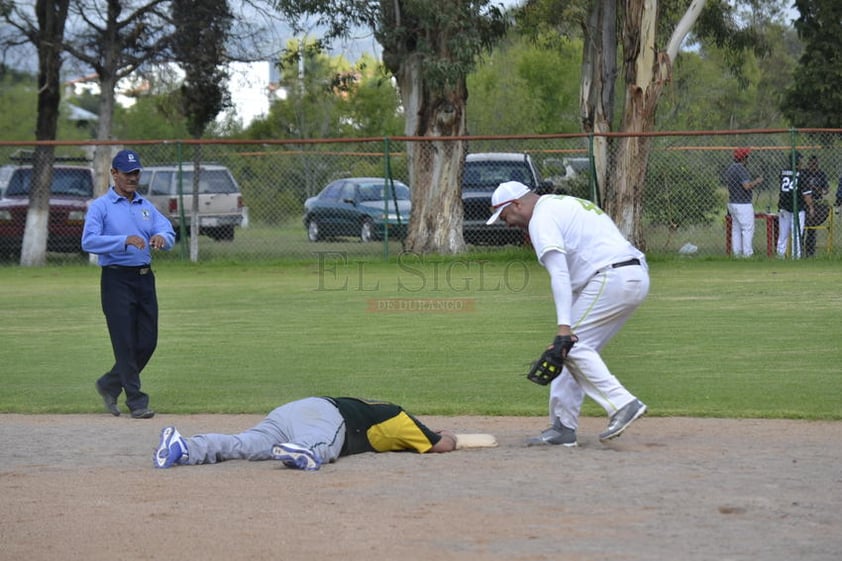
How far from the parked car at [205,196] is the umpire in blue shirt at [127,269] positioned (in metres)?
16.1

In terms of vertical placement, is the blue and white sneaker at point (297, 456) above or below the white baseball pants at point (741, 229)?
below

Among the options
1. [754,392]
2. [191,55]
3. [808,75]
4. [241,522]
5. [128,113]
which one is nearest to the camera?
[241,522]

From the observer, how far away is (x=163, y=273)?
23031mm

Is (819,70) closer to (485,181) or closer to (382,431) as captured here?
(485,181)

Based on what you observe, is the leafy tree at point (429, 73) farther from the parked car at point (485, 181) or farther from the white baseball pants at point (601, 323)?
the white baseball pants at point (601, 323)

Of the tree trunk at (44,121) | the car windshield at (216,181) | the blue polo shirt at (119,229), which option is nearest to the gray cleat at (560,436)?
the blue polo shirt at (119,229)

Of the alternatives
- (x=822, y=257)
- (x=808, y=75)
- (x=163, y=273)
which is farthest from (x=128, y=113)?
(x=822, y=257)

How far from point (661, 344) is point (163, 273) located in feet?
39.3

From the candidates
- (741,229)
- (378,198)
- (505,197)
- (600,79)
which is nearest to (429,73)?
(378,198)

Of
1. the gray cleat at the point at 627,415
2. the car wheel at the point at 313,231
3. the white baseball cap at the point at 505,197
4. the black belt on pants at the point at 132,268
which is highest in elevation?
the white baseball cap at the point at 505,197

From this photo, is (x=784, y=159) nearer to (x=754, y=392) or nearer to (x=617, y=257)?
(x=754, y=392)

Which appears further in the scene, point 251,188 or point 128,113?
point 128,113

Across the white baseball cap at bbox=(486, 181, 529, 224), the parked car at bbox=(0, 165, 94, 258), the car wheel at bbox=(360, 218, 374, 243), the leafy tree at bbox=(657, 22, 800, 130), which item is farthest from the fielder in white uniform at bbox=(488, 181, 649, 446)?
the leafy tree at bbox=(657, 22, 800, 130)

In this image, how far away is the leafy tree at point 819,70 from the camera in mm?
40844
